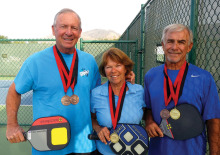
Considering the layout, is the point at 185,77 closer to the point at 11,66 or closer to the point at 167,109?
the point at 167,109

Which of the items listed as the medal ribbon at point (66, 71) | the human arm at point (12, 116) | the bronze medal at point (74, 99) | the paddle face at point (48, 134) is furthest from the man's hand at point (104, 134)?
the human arm at point (12, 116)

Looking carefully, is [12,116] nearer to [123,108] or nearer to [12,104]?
[12,104]

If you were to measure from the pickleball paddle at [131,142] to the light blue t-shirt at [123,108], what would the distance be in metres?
0.17

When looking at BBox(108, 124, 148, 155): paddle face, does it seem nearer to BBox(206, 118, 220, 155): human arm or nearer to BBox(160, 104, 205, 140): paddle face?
BBox(160, 104, 205, 140): paddle face

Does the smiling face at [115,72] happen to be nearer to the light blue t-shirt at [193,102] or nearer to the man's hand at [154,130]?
the light blue t-shirt at [193,102]

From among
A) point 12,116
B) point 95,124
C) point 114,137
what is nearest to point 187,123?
point 114,137

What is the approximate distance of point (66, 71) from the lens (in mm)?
1974

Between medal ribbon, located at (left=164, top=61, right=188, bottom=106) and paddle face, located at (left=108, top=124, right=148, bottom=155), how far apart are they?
382mm

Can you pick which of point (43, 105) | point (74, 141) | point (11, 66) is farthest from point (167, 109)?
point (11, 66)

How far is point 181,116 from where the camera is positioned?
162 cm

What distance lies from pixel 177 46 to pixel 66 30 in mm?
1131

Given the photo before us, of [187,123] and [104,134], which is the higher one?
[187,123]

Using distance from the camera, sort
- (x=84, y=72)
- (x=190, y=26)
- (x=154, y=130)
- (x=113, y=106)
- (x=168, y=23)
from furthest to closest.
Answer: (x=168, y=23)
(x=190, y=26)
(x=84, y=72)
(x=113, y=106)
(x=154, y=130)

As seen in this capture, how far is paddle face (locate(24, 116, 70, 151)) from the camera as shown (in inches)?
66.0
